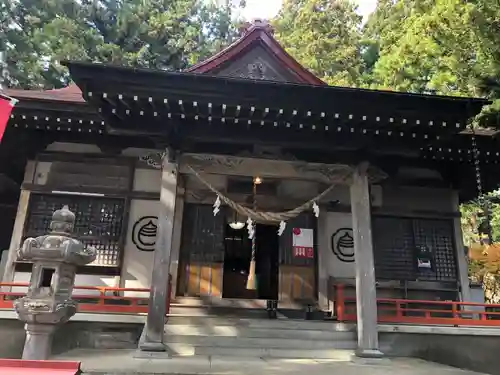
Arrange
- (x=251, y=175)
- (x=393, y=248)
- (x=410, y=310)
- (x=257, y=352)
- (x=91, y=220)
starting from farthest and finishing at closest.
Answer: (x=393, y=248), (x=91, y=220), (x=410, y=310), (x=251, y=175), (x=257, y=352)

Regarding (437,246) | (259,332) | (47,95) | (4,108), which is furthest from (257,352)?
(47,95)

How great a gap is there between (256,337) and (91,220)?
13.3ft

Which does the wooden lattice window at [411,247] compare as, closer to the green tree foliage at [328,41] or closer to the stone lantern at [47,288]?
the stone lantern at [47,288]

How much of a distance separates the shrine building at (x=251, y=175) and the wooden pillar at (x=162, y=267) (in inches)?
0.8

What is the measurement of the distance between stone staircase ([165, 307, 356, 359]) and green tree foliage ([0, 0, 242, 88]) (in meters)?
13.7

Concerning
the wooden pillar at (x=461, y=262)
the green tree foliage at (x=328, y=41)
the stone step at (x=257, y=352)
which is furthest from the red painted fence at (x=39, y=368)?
the green tree foliage at (x=328, y=41)

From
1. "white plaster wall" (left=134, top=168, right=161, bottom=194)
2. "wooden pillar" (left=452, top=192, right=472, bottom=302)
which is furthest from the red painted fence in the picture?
"wooden pillar" (left=452, top=192, right=472, bottom=302)

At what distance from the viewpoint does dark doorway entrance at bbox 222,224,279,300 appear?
1034cm

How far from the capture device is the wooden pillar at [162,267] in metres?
5.97

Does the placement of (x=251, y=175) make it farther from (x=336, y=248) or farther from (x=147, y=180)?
(x=336, y=248)

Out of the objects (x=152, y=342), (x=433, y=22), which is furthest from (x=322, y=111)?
(x=433, y=22)

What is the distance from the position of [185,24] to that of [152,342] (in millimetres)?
19610

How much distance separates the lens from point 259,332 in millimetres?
6781

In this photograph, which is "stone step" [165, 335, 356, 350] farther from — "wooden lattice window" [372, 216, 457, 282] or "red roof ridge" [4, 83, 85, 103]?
"red roof ridge" [4, 83, 85, 103]
